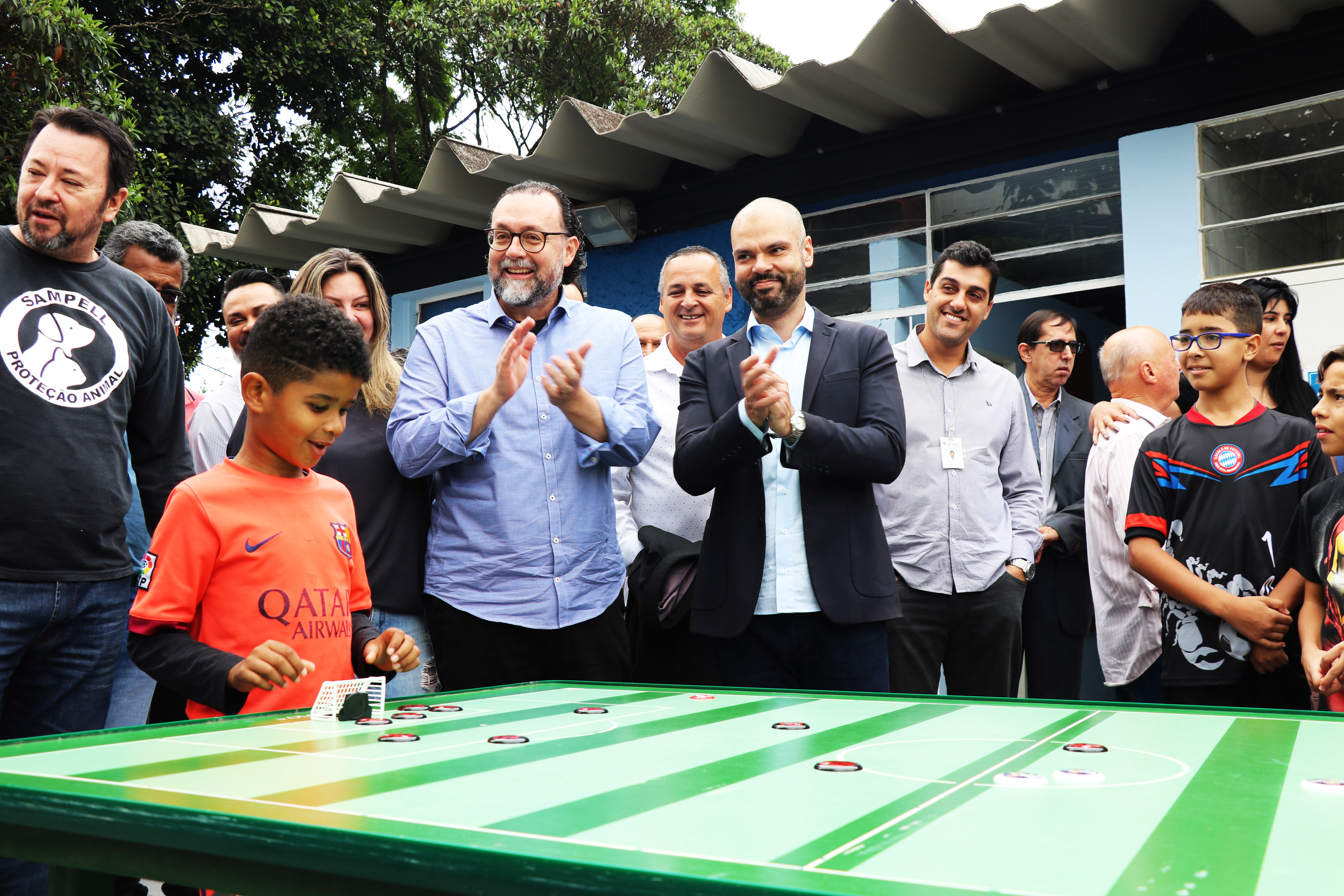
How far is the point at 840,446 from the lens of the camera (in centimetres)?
279

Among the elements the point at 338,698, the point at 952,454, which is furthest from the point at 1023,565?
the point at 338,698

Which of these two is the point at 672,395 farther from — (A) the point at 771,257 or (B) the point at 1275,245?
(B) the point at 1275,245

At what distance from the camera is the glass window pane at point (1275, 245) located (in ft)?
17.9

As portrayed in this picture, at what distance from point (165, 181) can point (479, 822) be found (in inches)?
509

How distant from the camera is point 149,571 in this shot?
84.4 inches

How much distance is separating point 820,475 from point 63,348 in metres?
1.92

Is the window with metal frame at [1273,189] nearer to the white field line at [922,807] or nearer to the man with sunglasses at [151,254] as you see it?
the white field line at [922,807]

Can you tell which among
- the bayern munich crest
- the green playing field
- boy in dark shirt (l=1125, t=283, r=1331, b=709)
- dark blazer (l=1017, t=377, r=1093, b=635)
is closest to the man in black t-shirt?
the green playing field

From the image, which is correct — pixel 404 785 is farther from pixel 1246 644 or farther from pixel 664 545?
pixel 1246 644

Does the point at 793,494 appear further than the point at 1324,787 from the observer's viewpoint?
Yes

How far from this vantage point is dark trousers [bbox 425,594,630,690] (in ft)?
9.25

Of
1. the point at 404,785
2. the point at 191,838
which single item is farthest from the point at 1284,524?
the point at 191,838

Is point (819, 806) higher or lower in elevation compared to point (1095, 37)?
lower

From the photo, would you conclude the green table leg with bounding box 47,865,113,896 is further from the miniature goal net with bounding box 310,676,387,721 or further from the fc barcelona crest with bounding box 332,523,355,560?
the fc barcelona crest with bounding box 332,523,355,560
